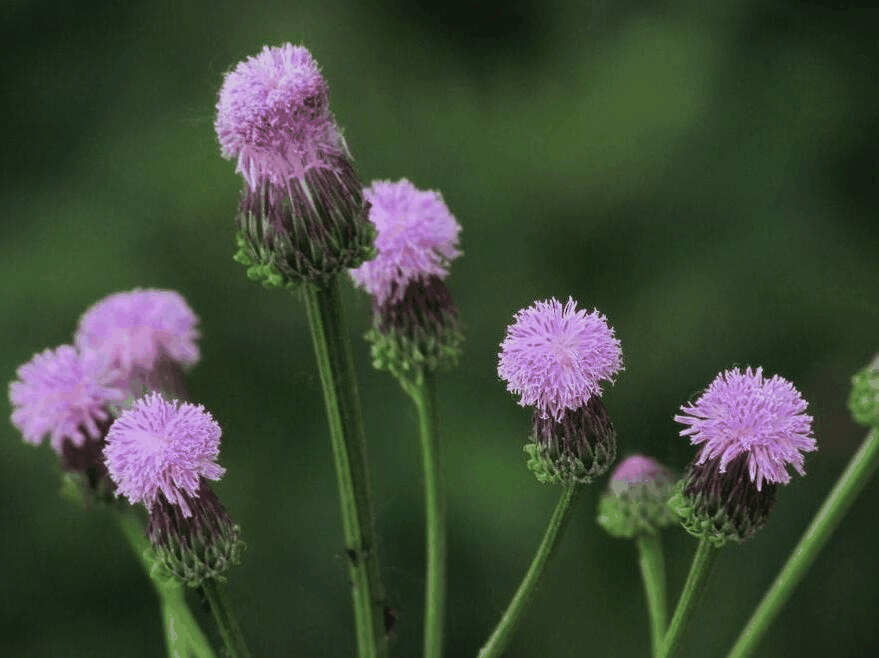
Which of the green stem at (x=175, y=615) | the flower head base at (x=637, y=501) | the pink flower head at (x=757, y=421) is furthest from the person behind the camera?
the flower head base at (x=637, y=501)

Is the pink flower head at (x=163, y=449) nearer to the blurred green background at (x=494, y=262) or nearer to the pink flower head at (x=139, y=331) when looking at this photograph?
the pink flower head at (x=139, y=331)

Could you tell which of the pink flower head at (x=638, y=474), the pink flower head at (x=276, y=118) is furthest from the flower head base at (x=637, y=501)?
the pink flower head at (x=276, y=118)

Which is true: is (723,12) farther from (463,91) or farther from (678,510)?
(678,510)

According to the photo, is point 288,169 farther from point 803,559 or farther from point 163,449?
point 803,559

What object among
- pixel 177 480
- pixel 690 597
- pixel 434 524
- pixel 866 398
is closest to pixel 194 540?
pixel 177 480

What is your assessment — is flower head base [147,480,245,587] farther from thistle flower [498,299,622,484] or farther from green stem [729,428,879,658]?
green stem [729,428,879,658]

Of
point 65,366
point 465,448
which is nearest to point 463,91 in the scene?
point 465,448
